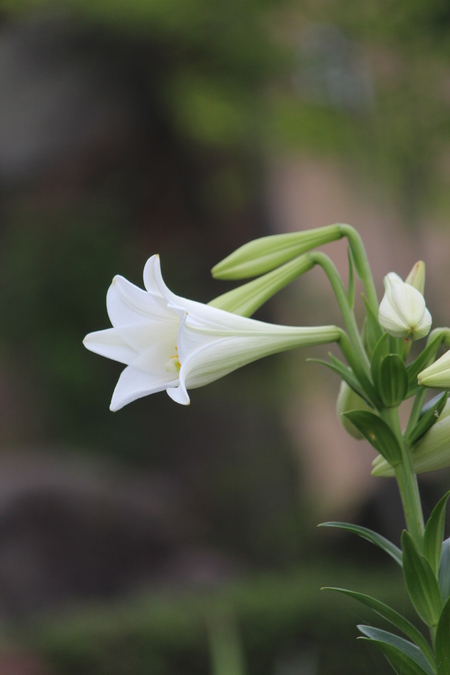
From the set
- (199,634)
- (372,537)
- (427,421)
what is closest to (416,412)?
(427,421)

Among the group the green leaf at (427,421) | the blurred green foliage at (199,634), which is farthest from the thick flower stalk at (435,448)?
the blurred green foliage at (199,634)

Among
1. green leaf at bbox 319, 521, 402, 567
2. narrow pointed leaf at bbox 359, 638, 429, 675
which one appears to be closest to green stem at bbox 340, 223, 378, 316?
green leaf at bbox 319, 521, 402, 567

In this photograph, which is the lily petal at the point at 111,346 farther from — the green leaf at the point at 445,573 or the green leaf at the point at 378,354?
the green leaf at the point at 445,573

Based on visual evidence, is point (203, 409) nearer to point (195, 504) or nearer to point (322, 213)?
point (195, 504)

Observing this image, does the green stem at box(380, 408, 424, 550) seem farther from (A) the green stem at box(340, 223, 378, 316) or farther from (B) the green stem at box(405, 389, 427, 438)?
(A) the green stem at box(340, 223, 378, 316)

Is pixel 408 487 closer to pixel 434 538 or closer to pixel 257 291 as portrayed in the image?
pixel 434 538

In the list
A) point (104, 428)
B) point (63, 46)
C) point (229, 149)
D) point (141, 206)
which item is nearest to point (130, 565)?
point (104, 428)
